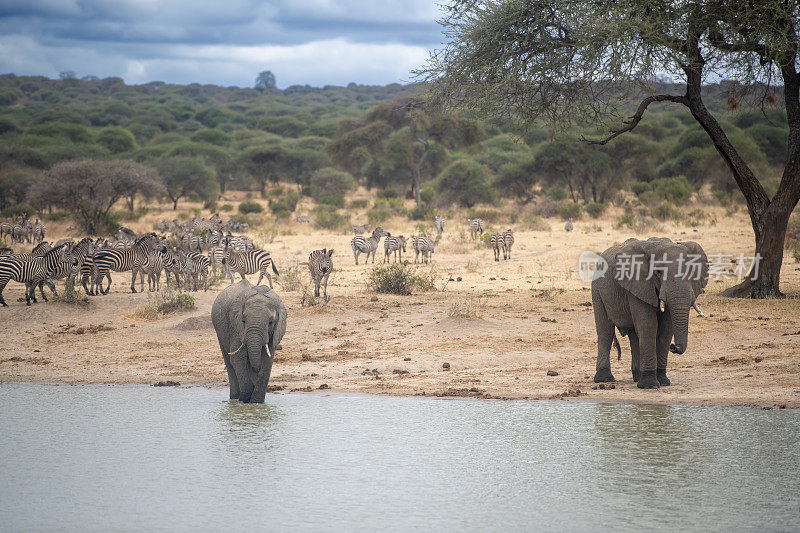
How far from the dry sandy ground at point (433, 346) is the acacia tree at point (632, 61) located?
217 centimetres

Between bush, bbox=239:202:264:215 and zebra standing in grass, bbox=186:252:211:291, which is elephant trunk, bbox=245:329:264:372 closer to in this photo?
zebra standing in grass, bbox=186:252:211:291

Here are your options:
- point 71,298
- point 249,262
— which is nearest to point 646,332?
point 71,298

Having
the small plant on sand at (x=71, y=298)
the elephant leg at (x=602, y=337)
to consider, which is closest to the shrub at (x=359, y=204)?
the small plant on sand at (x=71, y=298)

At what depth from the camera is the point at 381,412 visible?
8.23 metres

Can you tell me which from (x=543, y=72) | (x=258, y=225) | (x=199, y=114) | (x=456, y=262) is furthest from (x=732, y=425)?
(x=199, y=114)

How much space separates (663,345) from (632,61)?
6.04 meters

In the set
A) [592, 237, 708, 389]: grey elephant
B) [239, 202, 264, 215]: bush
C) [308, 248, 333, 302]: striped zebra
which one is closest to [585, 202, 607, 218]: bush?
[239, 202, 264, 215]: bush

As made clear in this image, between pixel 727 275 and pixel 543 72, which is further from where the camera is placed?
pixel 727 275

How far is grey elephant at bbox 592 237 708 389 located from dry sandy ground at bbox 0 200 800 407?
1.25ft

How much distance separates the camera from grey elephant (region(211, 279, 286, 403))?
26.5ft

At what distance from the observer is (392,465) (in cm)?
658

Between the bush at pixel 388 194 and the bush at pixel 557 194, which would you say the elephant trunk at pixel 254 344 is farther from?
the bush at pixel 388 194

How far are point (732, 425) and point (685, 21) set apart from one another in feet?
26.4

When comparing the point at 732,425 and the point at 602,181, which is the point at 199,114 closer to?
the point at 602,181
